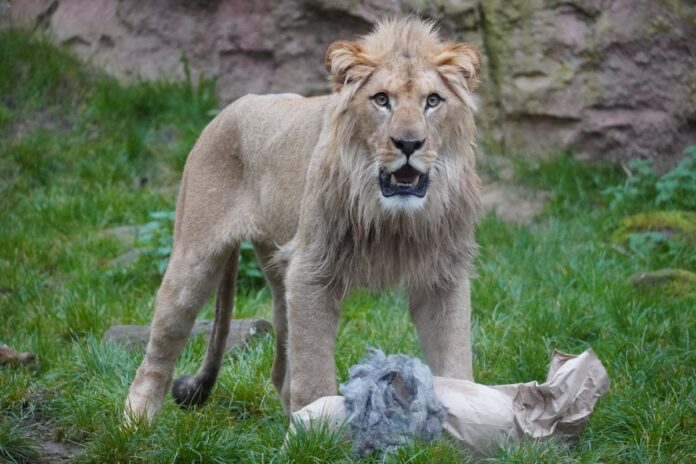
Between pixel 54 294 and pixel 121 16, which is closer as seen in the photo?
pixel 54 294

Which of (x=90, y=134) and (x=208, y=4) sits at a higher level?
(x=208, y=4)

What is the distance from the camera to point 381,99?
4281 millimetres

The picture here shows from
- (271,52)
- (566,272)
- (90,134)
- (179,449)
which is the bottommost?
(179,449)

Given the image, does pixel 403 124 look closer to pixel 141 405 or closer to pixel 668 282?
pixel 141 405

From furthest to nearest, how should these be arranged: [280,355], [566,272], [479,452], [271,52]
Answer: [271,52] → [566,272] → [280,355] → [479,452]

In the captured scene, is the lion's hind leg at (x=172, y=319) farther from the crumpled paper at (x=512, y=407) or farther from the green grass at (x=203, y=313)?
the crumpled paper at (x=512, y=407)

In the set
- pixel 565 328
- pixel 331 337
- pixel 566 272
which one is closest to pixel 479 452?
pixel 331 337

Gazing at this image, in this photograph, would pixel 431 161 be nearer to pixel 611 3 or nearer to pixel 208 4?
pixel 611 3

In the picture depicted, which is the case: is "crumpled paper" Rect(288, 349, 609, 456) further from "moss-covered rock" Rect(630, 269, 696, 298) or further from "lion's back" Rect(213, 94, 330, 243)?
"moss-covered rock" Rect(630, 269, 696, 298)

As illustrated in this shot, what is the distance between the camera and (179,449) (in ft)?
13.9

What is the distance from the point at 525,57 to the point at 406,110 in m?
4.98

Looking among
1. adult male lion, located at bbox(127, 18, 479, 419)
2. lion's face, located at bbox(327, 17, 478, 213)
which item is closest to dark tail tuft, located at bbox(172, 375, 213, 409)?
adult male lion, located at bbox(127, 18, 479, 419)

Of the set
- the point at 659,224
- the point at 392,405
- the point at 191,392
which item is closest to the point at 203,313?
the point at 191,392

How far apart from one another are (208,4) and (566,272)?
4699 millimetres
